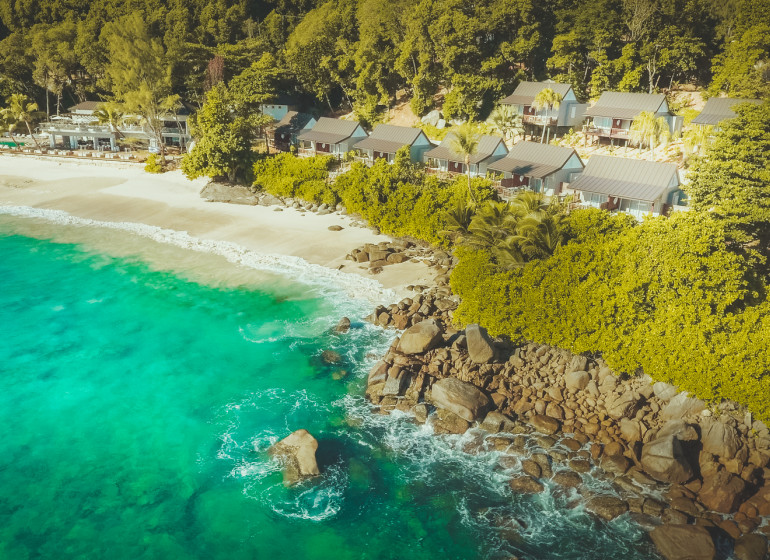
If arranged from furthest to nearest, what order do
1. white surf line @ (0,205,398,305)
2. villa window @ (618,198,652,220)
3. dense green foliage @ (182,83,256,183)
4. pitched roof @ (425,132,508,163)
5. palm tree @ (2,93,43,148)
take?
1. palm tree @ (2,93,43,148)
2. dense green foliage @ (182,83,256,183)
3. pitched roof @ (425,132,508,163)
4. villa window @ (618,198,652,220)
5. white surf line @ (0,205,398,305)

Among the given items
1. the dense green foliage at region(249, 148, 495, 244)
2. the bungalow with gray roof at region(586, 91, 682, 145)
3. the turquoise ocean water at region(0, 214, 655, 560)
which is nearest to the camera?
the turquoise ocean water at region(0, 214, 655, 560)

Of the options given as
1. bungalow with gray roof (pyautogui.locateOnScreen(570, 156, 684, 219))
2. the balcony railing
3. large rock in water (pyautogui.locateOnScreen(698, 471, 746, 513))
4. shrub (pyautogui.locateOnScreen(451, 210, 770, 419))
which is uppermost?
the balcony railing

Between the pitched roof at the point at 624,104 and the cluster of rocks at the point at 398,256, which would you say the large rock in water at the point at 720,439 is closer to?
the cluster of rocks at the point at 398,256

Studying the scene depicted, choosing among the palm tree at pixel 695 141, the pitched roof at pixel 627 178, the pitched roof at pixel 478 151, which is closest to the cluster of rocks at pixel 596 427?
the pitched roof at pixel 627 178

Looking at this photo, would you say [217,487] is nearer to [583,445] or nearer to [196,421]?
[196,421]

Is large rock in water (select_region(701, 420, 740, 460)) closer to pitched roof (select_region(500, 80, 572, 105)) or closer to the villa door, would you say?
the villa door

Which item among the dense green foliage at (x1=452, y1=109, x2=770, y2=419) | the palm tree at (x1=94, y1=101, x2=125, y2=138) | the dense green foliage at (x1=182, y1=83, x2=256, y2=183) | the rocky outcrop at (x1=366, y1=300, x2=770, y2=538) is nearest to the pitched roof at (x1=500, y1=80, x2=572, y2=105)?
the dense green foliage at (x1=182, y1=83, x2=256, y2=183)
